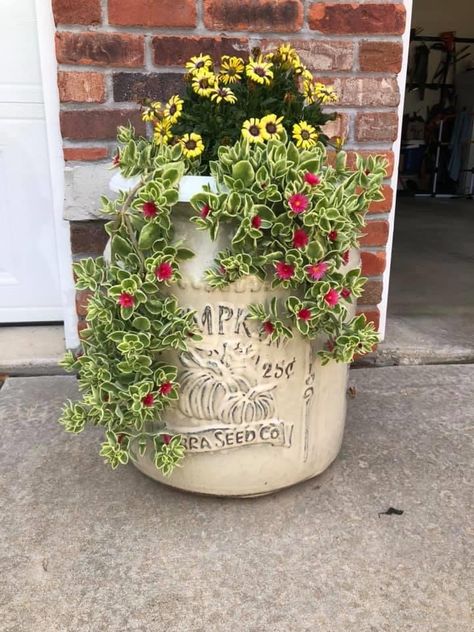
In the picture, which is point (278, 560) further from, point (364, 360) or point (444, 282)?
point (444, 282)

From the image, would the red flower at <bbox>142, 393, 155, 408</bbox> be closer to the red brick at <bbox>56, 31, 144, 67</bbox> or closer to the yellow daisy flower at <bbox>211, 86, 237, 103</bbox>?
the yellow daisy flower at <bbox>211, 86, 237, 103</bbox>

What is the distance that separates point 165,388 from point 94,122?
36.3 inches

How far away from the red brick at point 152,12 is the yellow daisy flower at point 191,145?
62 cm

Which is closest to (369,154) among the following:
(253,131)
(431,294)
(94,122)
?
(253,131)

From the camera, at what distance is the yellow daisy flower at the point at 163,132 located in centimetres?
133

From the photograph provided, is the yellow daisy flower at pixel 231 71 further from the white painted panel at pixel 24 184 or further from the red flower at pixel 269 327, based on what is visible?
the white painted panel at pixel 24 184

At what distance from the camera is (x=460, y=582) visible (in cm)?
123

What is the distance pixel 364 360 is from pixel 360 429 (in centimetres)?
48

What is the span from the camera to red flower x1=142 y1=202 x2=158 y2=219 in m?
1.19

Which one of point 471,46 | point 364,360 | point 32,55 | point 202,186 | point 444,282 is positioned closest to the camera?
point 202,186

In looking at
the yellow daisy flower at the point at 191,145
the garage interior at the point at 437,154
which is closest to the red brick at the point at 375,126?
the yellow daisy flower at the point at 191,145

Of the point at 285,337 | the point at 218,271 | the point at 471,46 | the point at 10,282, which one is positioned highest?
the point at 471,46

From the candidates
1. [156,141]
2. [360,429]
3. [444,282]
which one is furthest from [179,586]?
[444,282]

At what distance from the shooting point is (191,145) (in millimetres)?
1272
